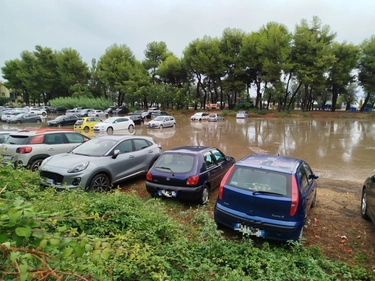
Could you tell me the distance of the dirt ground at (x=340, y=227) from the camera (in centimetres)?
408

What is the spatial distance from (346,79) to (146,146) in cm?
5386

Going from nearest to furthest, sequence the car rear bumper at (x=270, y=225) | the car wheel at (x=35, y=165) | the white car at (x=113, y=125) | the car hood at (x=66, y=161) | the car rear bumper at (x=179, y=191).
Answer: the car rear bumper at (x=270, y=225)
the car rear bumper at (x=179, y=191)
the car hood at (x=66, y=161)
the car wheel at (x=35, y=165)
the white car at (x=113, y=125)

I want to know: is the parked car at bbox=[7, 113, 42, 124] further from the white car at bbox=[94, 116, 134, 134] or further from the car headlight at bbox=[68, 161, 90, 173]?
the car headlight at bbox=[68, 161, 90, 173]

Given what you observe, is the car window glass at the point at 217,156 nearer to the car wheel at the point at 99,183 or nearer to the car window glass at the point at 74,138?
Answer: the car wheel at the point at 99,183

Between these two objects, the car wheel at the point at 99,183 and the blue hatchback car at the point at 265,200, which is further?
the car wheel at the point at 99,183

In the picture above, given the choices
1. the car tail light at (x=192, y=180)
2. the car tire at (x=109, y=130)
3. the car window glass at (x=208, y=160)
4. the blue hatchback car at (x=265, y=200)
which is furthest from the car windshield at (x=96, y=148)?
the car tire at (x=109, y=130)

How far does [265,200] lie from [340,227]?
7.00 ft

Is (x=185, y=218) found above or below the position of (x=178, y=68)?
below

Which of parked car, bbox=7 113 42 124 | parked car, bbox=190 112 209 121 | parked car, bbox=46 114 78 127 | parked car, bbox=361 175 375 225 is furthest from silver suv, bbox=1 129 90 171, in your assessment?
parked car, bbox=190 112 209 121

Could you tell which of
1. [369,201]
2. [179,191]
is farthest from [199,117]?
[369,201]

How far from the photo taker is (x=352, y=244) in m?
4.37

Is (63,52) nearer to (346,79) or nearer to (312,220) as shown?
(346,79)

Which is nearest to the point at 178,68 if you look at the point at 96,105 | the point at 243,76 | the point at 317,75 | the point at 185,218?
the point at 243,76

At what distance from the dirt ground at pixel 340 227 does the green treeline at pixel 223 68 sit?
42.2 metres
